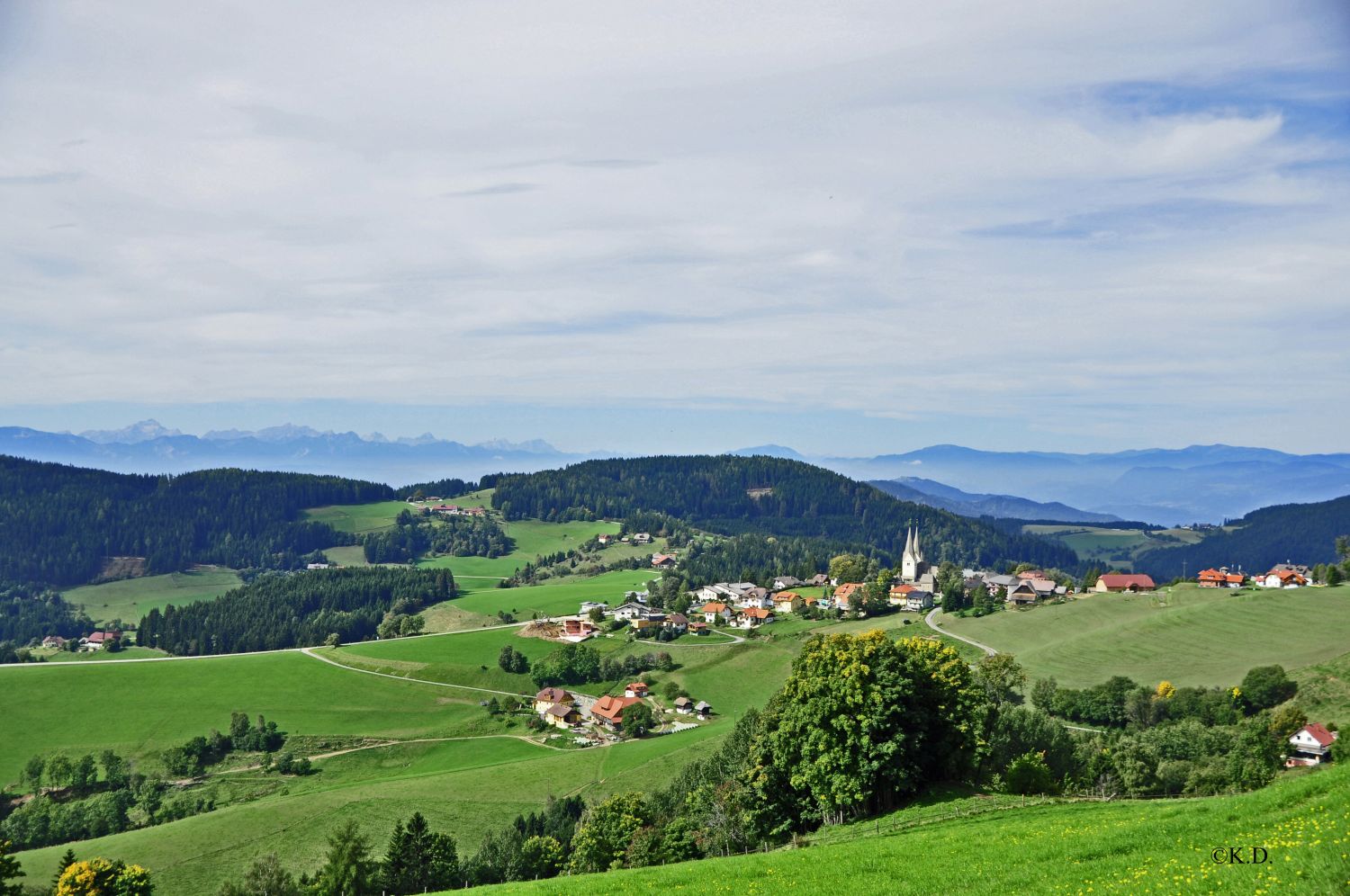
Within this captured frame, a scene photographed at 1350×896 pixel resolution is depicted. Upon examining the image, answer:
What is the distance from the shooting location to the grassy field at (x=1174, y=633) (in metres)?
89.3

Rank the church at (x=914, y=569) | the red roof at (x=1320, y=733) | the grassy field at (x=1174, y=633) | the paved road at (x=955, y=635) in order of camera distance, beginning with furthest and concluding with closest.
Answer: the church at (x=914, y=569)
the paved road at (x=955, y=635)
the grassy field at (x=1174, y=633)
the red roof at (x=1320, y=733)

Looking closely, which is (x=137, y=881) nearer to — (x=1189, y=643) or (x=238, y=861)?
(x=238, y=861)

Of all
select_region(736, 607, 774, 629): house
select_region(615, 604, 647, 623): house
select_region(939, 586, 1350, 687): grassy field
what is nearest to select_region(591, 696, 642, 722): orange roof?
select_region(736, 607, 774, 629): house

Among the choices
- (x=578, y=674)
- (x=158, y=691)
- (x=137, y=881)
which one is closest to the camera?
(x=137, y=881)

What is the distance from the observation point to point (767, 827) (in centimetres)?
4088

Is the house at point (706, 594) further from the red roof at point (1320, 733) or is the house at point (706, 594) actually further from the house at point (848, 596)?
the red roof at point (1320, 733)

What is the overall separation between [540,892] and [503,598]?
158 metres

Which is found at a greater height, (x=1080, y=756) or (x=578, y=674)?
(x=1080, y=756)

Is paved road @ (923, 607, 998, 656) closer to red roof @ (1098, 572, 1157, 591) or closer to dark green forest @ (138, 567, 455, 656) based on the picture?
red roof @ (1098, 572, 1157, 591)

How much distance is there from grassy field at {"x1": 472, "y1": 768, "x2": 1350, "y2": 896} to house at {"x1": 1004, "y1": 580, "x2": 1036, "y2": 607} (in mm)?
112557

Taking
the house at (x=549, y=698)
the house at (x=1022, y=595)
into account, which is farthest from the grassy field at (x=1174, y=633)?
the house at (x=549, y=698)

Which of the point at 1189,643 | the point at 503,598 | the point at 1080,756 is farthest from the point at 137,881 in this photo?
the point at 503,598

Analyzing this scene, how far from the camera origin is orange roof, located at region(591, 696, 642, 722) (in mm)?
98938

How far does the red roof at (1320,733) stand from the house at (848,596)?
69479mm
